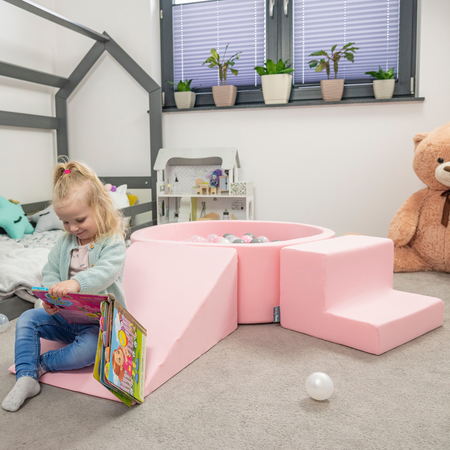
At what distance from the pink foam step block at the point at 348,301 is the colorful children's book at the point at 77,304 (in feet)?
2.26

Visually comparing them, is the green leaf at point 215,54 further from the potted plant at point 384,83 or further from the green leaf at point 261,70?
the potted plant at point 384,83

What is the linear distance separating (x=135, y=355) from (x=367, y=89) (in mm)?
2533

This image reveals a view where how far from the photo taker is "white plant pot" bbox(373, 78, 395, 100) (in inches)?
112

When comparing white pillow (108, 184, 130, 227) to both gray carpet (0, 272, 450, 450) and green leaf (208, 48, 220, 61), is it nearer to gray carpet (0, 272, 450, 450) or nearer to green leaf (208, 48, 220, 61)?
green leaf (208, 48, 220, 61)

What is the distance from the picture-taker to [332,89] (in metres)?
2.94

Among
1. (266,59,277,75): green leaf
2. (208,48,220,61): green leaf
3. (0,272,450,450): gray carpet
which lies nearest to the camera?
(0,272,450,450): gray carpet

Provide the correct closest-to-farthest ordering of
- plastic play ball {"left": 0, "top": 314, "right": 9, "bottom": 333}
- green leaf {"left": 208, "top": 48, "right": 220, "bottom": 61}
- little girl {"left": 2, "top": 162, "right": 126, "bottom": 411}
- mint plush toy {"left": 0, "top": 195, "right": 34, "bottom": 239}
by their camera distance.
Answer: little girl {"left": 2, "top": 162, "right": 126, "bottom": 411} → plastic play ball {"left": 0, "top": 314, "right": 9, "bottom": 333} → mint plush toy {"left": 0, "top": 195, "right": 34, "bottom": 239} → green leaf {"left": 208, "top": 48, "right": 220, "bottom": 61}

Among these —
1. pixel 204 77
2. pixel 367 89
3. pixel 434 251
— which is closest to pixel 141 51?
pixel 204 77

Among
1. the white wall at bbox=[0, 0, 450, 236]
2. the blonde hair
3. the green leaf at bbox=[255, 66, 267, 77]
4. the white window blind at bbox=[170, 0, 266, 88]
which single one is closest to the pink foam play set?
the blonde hair

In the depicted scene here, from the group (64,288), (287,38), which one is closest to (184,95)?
(287,38)

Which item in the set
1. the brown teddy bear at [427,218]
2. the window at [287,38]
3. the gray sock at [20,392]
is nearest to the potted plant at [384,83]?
the window at [287,38]

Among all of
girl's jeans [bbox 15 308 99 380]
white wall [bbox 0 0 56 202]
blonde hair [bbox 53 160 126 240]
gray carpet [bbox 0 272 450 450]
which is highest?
white wall [bbox 0 0 56 202]

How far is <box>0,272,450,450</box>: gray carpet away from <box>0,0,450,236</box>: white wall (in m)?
1.69

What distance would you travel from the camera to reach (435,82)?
278 centimetres
